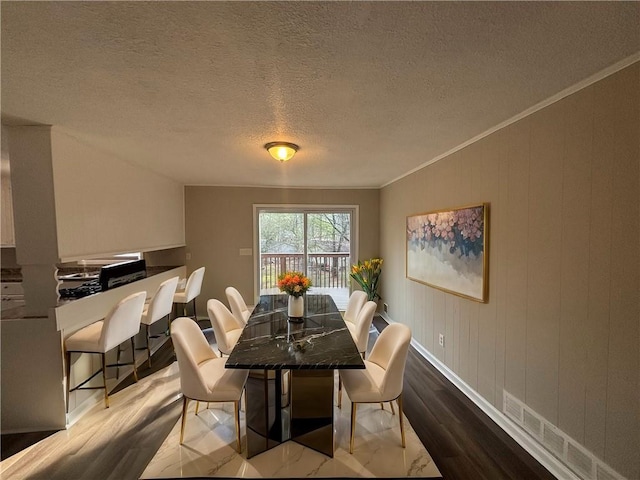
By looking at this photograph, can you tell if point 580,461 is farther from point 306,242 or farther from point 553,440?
point 306,242

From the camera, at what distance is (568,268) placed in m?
1.65

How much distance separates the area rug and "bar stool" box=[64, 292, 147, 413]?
894mm

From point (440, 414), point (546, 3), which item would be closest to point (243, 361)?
point (440, 414)

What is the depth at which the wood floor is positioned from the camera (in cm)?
176

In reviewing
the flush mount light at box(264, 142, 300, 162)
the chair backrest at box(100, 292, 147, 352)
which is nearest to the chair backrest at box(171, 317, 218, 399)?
the chair backrest at box(100, 292, 147, 352)

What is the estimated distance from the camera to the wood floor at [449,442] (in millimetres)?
1757

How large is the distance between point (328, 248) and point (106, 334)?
3671 millimetres

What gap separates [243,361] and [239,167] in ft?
8.35

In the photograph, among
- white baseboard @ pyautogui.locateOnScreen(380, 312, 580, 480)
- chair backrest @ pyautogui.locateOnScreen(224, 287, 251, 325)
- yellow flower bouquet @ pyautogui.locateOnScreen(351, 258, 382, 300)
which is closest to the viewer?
white baseboard @ pyautogui.locateOnScreen(380, 312, 580, 480)

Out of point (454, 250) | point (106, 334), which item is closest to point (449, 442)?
point (454, 250)

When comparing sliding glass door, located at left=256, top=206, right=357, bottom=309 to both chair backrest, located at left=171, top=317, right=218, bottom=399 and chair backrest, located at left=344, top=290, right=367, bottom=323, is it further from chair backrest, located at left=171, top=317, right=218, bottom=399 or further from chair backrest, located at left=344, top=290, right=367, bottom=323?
chair backrest, located at left=171, top=317, right=218, bottom=399

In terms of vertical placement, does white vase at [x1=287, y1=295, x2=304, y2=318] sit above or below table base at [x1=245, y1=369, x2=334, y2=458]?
above

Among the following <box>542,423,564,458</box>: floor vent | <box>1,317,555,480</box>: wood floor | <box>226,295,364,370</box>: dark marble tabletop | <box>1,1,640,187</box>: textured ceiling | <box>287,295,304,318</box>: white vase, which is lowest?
<box>1,317,555,480</box>: wood floor

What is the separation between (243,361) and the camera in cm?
172
